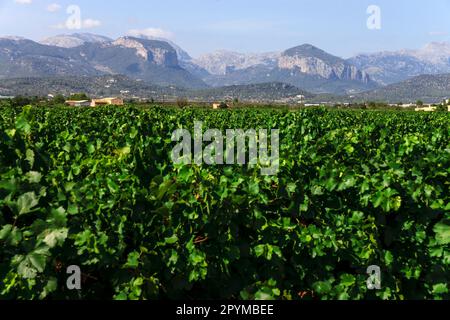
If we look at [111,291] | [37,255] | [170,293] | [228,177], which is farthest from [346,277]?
[37,255]

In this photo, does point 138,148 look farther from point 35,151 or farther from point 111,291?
point 111,291

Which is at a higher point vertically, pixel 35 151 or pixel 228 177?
pixel 35 151

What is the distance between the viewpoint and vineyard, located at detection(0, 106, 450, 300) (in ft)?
10.2

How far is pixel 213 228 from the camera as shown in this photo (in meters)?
3.72

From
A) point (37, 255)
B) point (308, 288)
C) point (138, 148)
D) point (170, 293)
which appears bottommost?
point (308, 288)

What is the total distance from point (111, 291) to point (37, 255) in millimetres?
1003

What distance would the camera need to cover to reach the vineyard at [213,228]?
3.12 m

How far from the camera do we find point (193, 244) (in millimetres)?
3604

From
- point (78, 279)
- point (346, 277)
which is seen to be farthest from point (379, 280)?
point (78, 279)

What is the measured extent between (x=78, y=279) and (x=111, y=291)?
430 mm

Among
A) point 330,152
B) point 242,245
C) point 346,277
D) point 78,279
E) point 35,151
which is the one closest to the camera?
point 78,279
